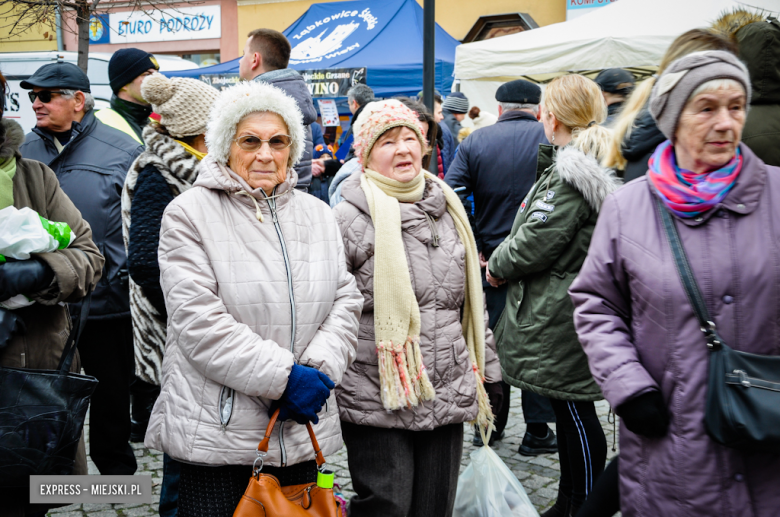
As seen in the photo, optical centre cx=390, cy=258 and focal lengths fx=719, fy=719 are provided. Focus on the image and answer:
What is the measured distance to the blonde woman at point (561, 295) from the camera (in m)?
3.20

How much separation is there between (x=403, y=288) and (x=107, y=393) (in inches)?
77.9

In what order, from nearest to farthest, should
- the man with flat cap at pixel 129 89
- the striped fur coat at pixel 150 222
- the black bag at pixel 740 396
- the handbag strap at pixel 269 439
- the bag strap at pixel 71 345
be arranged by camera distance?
the black bag at pixel 740 396, the handbag strap at pixel 269 439, the bag strap at pixel 71 345, the striped fur coat at pixel 150 222, the man with flat cap at pixel 129 89

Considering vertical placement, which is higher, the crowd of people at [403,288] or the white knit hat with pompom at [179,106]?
the white knit hat with pompom at [179,106]

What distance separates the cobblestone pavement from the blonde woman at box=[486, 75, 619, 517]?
29 cm

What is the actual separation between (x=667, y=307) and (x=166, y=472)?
2264 mm

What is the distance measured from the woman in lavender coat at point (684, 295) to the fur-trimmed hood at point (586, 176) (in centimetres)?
89

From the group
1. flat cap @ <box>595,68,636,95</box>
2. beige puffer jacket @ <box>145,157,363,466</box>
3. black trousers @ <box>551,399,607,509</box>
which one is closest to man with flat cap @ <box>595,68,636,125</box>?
flat cap @ <box>595,68,636,95</box>

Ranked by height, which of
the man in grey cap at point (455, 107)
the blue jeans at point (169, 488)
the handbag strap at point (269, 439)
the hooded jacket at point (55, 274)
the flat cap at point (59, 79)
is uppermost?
the man in grey cap at point (455, 107)

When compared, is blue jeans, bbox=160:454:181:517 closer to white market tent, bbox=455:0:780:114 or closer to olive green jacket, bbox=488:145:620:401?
olive green jacket, bbox=488:145:620:401

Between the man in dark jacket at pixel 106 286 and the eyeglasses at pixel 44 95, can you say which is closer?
the man in dark jacket at pixel 106 286

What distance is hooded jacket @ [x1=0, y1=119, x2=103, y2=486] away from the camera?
2641 mm

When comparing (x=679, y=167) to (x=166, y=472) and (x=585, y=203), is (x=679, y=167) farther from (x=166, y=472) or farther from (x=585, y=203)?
(x=166, y=472)

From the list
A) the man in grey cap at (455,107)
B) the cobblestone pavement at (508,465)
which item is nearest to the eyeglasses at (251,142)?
the cobblestone pavement at (508,465)

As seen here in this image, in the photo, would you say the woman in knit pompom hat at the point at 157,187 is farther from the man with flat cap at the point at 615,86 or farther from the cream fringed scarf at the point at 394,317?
the man with flat cap at the point at 615,86
